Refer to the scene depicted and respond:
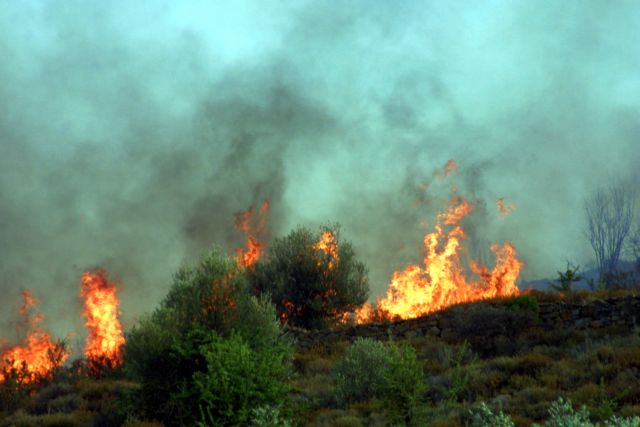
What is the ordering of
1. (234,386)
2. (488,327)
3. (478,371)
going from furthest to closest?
(488,327) → (478,371) → (234,386)

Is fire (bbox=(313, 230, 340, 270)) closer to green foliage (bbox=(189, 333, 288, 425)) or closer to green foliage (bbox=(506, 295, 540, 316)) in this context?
green foliage (bbox=(506, 295, 540, 316))

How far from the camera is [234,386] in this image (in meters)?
12.1

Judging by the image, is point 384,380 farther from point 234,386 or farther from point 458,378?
point 234,386

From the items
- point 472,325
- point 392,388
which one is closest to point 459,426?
point 392,388

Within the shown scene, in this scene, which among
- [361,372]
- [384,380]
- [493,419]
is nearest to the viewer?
[493,419]

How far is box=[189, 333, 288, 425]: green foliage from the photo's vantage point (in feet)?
38.8

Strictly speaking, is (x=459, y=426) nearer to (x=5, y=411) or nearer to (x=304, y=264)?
(x=5, y=411)

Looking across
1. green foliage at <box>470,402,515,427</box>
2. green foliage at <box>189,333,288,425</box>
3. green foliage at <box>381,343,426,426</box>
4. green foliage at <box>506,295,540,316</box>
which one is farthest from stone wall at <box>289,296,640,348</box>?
green foliage at <box>470,402,515,427</box>

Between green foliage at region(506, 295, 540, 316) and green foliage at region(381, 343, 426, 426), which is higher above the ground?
green foliage at region(506, 295, 540, 316)

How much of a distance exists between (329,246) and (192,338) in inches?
579

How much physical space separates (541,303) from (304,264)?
10.4 meters

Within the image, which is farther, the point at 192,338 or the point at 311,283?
the point at 311,283

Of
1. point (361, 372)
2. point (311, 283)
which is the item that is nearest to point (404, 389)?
point (361, 372)

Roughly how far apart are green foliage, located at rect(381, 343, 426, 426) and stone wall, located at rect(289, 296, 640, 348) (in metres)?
5.82
